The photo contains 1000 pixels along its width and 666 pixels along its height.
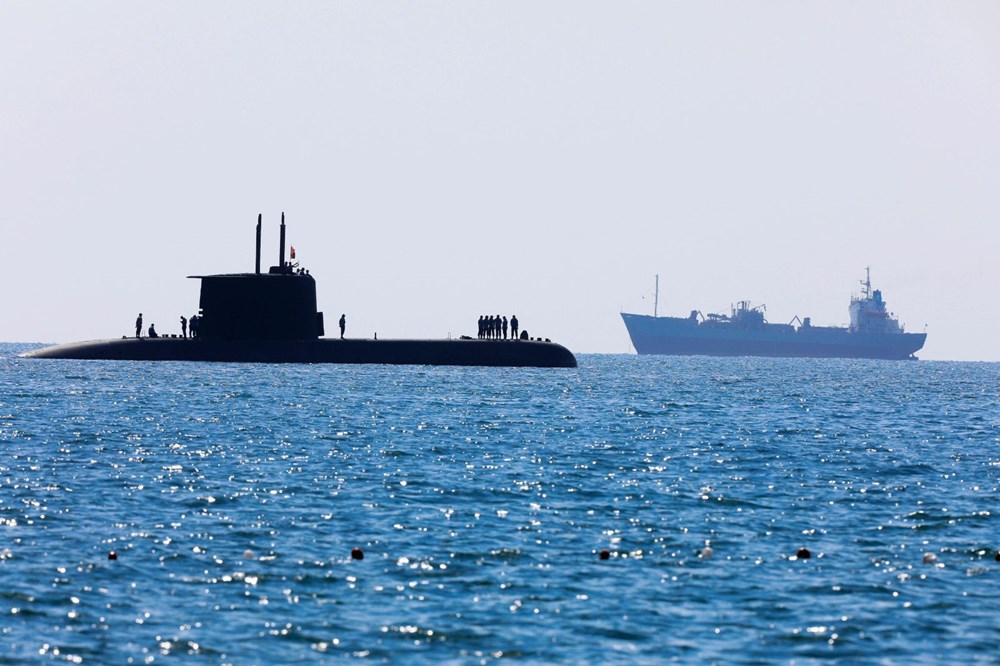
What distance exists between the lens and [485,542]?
21453 mm

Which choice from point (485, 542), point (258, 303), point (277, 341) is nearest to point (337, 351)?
point (277, 341)

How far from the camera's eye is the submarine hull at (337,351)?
77.2 meters

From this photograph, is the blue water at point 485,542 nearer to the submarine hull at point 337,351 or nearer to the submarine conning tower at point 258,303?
the submarine conning tower at point 258,303

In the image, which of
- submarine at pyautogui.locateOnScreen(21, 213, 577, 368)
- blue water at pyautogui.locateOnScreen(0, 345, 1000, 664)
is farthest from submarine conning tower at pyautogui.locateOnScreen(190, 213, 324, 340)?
blue water at pyautogui.locateOnScreen(0, 345, 1000, 664)

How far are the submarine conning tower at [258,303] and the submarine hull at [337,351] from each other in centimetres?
66

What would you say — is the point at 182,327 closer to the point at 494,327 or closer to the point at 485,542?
the point at 494,327

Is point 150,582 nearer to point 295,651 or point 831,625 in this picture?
point 295,651

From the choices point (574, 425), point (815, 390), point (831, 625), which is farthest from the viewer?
point (815, 390)

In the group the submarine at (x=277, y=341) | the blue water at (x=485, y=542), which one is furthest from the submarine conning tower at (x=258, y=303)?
the blue water at (x=485, y=542)

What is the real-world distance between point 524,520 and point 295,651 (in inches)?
363

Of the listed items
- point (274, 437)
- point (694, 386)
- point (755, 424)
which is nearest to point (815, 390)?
point (694, 386)

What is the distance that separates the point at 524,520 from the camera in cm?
2378

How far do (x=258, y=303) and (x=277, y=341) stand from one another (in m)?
2.76

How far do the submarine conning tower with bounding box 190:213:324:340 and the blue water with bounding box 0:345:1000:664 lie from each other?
97.9 feet
